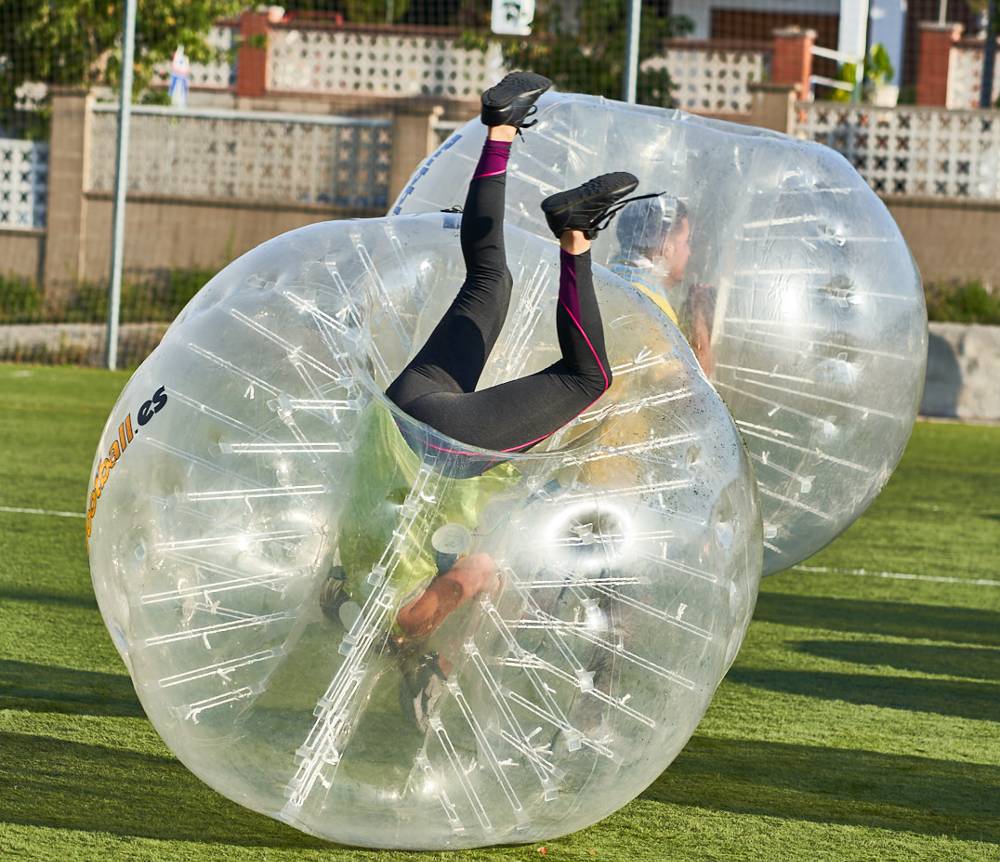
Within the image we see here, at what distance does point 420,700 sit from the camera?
3.27 metres

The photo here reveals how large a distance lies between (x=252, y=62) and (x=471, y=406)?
16463mm

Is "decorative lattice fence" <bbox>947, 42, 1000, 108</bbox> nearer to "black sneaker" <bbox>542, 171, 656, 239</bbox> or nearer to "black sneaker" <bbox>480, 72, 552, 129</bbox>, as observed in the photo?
"black sneaker" <bbox>480, 72, 552, 129</bbox>

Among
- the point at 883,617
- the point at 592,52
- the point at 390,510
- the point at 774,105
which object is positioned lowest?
the point at 883,617

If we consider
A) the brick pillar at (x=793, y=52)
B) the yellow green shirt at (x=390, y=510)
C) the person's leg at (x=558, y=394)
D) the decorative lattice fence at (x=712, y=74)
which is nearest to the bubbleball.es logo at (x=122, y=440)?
the yellow green shirt at (x=390, y=510)

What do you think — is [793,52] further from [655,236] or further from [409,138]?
[655,236]

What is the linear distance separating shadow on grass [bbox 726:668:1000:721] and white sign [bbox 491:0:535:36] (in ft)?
26.6

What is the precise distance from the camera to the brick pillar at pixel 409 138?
14.0 meters

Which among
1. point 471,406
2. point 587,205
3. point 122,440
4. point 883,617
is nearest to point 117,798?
point 122,440

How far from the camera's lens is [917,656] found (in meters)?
5.71

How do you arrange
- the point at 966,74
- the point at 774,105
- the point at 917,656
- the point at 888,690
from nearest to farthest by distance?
the point at 888,690 → the point at 917,656 → the point at 774,105 → the point at 966,74

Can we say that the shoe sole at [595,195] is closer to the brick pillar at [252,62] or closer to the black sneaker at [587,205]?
the black sneaker at [587,205]

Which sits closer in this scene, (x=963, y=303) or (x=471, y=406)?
(x=471, y=406)

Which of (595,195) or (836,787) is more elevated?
(595,195)

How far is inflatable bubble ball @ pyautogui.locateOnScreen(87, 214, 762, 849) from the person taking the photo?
3.28m
